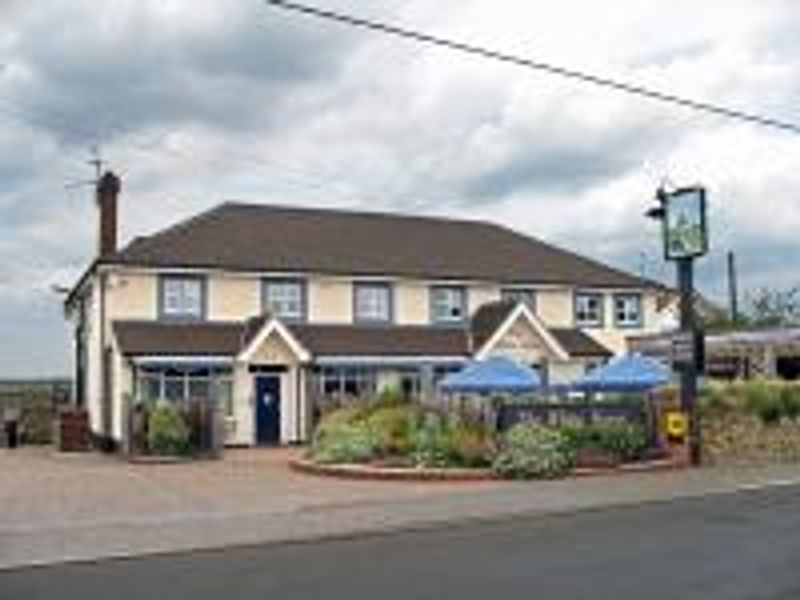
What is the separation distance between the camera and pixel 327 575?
14789 mm

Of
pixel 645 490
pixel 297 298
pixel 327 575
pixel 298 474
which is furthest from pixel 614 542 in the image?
pixel 297 298

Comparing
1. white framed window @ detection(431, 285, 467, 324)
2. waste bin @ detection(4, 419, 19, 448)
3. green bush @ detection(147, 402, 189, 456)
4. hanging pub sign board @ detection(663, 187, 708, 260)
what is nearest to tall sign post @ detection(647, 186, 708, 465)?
hanging pub sign board @ detection(663, 187, 708, 260)

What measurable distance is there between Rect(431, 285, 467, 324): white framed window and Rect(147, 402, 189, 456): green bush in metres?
14.0

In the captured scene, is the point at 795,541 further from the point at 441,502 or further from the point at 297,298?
the point at 297,298

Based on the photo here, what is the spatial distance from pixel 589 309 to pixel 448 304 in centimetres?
620

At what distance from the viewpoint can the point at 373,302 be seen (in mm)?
48469

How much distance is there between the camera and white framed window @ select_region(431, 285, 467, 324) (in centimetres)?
4978

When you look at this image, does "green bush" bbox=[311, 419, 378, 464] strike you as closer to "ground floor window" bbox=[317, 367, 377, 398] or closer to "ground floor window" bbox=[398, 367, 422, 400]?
"ground floor window" bbox=[317, 367, 377, 398]

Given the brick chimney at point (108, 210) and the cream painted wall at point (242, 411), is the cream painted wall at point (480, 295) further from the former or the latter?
the brick chimney at point (108, 210)

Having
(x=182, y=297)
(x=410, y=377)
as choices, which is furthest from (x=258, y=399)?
(x=410, y=377)

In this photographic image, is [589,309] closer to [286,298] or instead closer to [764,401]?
[286,298]

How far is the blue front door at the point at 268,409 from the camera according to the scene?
4456 centimetres

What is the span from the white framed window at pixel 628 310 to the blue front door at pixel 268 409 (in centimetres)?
1485

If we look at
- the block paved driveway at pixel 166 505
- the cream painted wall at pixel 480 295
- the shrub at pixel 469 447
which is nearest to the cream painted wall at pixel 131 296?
the block paved driveway at pixel 166 505
